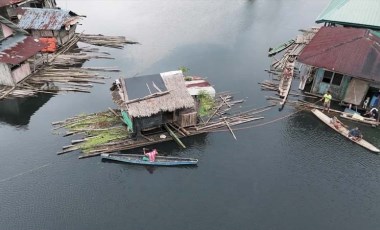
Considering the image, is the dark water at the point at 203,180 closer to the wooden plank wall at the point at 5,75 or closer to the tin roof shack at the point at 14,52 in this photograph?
the wooden plank wall at the point at 5,75

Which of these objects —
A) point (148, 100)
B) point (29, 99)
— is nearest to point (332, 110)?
point (148, 100)

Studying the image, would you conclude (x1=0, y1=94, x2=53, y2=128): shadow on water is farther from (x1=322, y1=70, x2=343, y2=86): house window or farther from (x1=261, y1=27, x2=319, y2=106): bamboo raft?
(x1=322, y1=70, x2=343, y2=86): house window

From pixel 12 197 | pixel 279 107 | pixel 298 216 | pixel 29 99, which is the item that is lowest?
pixel 12 197

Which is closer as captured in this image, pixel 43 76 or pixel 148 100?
pixel 148 100

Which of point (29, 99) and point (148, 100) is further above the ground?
point (148, 100)

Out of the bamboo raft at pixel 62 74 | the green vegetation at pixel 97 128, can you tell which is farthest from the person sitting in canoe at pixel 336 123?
the bamboo raft at pixel 62 74

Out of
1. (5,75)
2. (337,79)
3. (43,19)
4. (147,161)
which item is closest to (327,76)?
(337,79)

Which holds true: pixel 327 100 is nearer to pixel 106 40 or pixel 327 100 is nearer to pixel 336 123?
pixel 336 123

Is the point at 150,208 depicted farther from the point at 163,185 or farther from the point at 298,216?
the point at 298,216

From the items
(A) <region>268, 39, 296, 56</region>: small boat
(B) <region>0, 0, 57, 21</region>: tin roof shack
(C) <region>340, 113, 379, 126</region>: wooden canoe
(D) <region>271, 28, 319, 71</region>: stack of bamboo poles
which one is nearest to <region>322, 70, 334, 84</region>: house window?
(C) <region>340, 113, 379, 126</region>: wooden canoe
